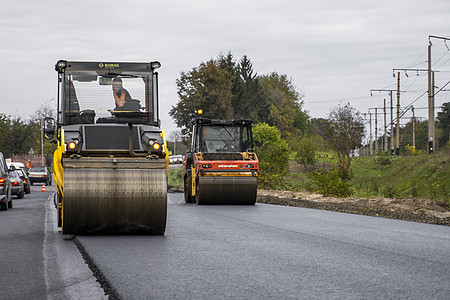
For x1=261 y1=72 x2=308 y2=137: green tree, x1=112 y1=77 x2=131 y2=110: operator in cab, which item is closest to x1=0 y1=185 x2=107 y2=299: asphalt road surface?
x1=112 y1=77 x2=131 y2=110: operator in cab

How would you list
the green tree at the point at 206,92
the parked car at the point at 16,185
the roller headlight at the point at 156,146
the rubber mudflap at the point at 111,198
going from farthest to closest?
the green tree at the point at 206,92 → the parked car at the point at 16,185 → the roller headlight at the point at 156,146 → the rubber mudflap at the point at 111,198

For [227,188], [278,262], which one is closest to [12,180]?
[227,188]

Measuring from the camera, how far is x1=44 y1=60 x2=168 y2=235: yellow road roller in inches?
387

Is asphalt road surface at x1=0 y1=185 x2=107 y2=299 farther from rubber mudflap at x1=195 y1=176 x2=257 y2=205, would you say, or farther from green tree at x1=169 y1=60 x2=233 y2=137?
green tree at x1=169 y1=60 x2=233 y2=137

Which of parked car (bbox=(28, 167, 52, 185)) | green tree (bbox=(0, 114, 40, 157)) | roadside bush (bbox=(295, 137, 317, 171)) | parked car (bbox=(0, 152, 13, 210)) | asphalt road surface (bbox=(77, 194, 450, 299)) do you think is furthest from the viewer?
green tree (bbox=(0, 114, 40, 157))

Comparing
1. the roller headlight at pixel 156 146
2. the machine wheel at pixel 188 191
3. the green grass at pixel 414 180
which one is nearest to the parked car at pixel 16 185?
the machine wheel at pixel 188 191

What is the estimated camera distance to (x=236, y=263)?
750cm

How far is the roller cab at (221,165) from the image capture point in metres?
20.1

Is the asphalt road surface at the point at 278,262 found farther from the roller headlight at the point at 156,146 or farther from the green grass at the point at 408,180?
the green grass at the point at 408,180

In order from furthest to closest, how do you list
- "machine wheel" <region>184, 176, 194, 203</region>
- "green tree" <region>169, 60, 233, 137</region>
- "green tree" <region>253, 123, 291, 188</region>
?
"green tree" <region>169, 60, 233, 137</region> < "green tree" <region>253, 123, 291, 188</region> < "machine wheel" <region>184, 176, 194, 203</region>

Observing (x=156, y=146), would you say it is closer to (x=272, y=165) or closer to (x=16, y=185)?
(x=16, y=185)

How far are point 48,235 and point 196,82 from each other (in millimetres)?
47860

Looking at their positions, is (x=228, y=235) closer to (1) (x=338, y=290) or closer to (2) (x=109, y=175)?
(2) (x=109, y=175)

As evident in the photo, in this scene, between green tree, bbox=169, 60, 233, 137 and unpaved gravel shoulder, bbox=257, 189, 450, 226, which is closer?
unpaved gravel shoulder, bbox=257, 189, 450, 226
